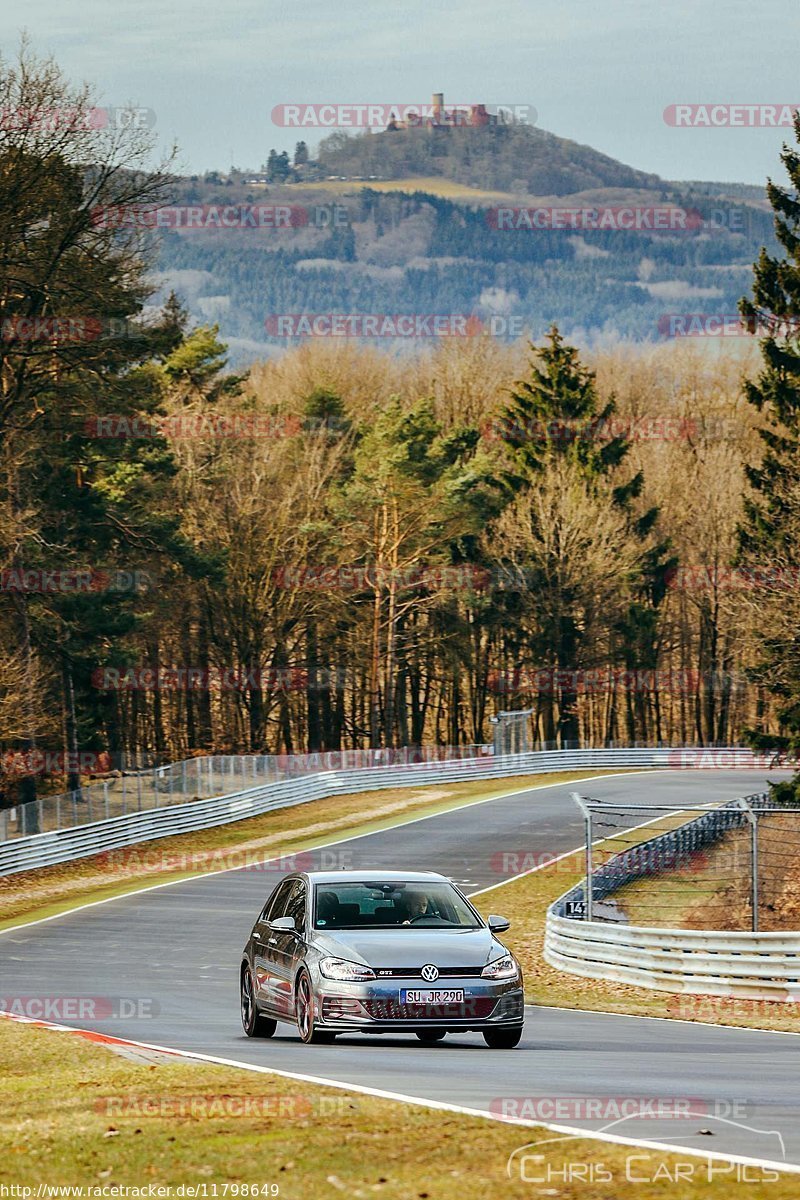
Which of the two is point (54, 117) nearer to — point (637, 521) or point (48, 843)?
point (48, 843)

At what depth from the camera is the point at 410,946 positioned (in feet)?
50.0

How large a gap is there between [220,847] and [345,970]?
3415 cm

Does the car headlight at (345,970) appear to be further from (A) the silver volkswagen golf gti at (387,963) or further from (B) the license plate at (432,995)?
(B) the license plate at (432,995)

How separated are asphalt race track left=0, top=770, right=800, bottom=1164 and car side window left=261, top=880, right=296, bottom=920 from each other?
3.66 feet

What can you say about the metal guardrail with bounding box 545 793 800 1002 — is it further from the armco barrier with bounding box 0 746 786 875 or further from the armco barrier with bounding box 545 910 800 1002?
the armco barrier with bounding box 0 746 786 875

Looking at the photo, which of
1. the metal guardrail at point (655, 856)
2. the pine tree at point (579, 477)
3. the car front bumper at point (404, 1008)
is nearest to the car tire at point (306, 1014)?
the car front bumper at point (404, 1008)

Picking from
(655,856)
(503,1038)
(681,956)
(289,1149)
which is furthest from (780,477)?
(289,1149)

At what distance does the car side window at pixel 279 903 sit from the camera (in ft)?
55.5

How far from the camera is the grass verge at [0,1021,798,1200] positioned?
8.33 m

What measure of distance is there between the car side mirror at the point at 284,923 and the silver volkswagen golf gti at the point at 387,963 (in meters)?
0.02

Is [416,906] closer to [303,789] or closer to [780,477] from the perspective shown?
[780,477]

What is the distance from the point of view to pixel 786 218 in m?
50.5

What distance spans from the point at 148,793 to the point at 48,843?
6.29 m

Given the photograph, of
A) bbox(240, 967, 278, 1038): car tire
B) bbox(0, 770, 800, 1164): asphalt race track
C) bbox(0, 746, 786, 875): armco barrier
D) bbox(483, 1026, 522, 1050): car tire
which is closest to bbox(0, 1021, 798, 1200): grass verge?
bbox(0, 770, 800, 1164): asphalt race track
